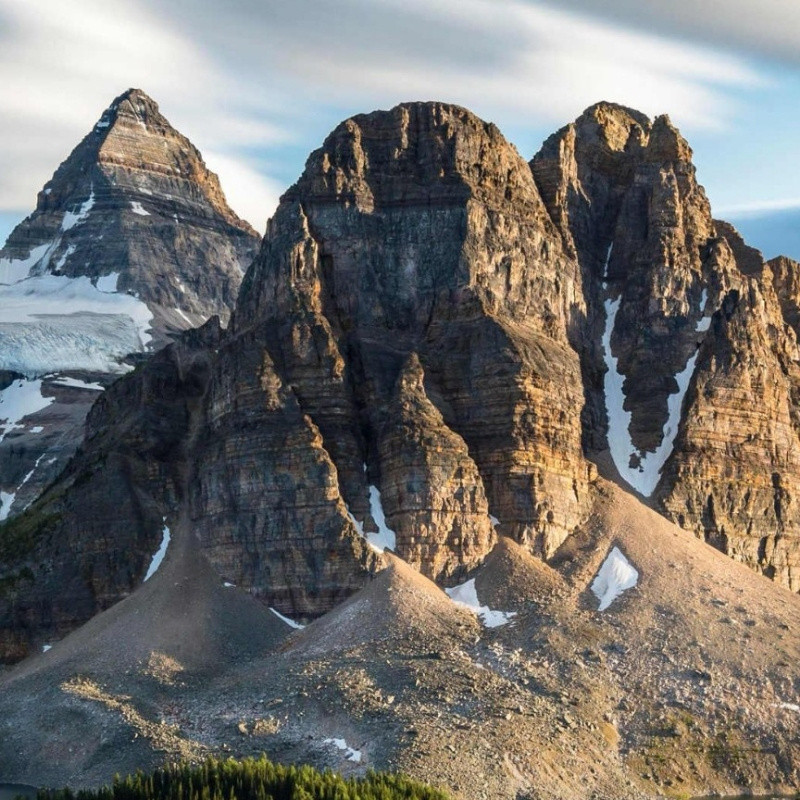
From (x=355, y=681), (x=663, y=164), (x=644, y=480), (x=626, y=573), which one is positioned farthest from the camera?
(x=663, y=164)

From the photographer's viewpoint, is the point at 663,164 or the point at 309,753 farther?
the point at 663,164

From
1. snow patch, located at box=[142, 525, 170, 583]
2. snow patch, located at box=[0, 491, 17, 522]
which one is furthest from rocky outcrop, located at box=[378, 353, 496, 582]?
snow patch, located at box=[0, 491, 17, 522]

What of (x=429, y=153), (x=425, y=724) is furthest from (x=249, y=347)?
(x=425, y=724)

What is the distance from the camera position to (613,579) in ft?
451

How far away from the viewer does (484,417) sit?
14538 centimetres

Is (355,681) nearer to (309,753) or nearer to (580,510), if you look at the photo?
(309,753)

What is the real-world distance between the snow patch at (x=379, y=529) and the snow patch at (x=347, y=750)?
26.0 meters

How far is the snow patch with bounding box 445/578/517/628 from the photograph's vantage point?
132m

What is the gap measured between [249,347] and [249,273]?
35.0ft

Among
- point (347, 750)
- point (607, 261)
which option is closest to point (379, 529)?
point (347, 750)

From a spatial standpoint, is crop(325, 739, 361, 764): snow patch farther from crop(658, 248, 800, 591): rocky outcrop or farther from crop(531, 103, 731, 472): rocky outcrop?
crop(531, 103, 731, 472): rocky outcrop

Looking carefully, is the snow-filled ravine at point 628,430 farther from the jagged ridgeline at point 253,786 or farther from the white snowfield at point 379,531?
the jagged ridgeline at point 253,786

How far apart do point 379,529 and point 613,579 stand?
55.2ft

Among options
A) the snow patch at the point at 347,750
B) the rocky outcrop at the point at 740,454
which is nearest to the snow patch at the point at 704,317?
the rocky outcrop at the point at 740,454
